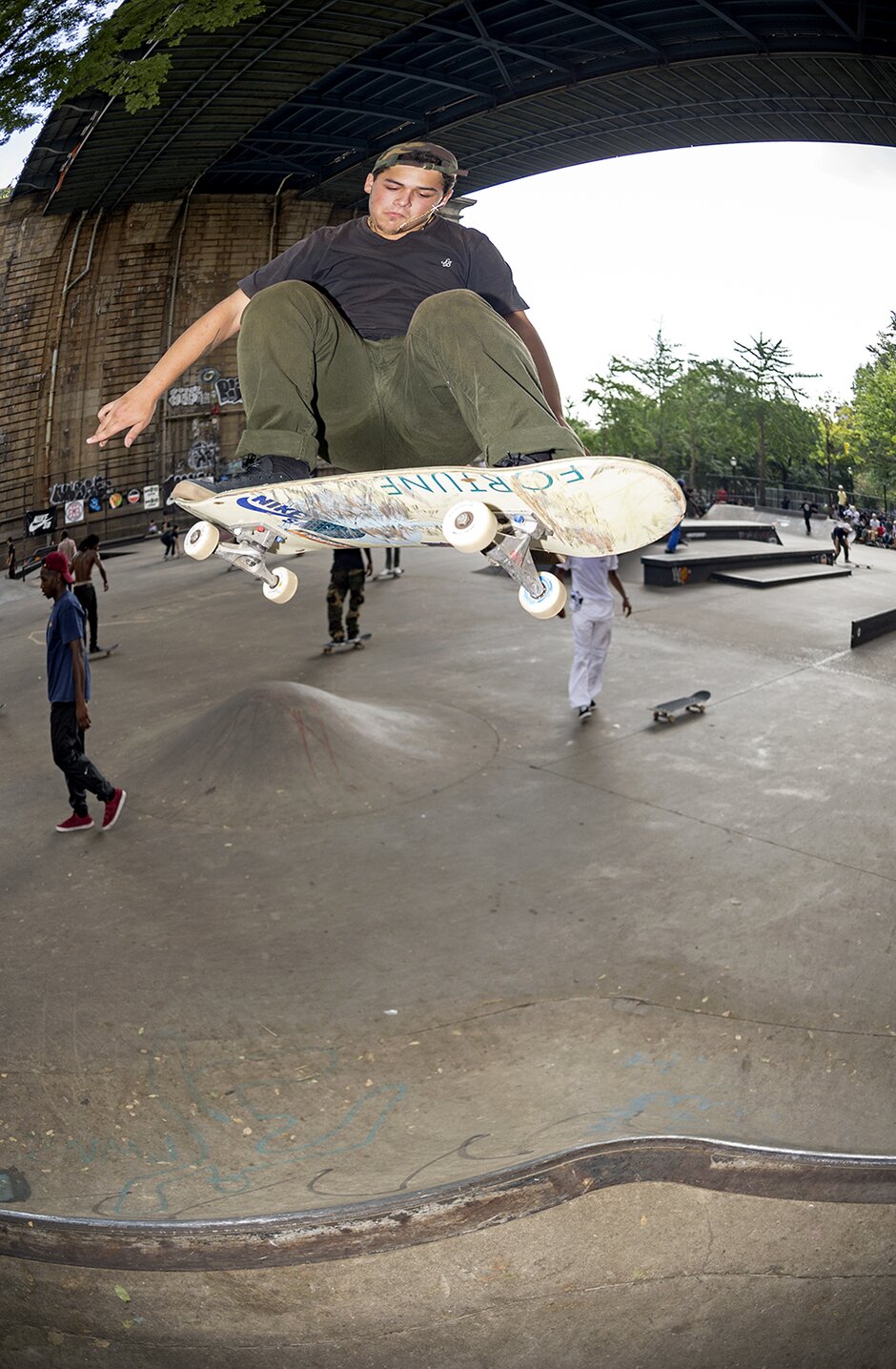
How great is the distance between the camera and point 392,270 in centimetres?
341

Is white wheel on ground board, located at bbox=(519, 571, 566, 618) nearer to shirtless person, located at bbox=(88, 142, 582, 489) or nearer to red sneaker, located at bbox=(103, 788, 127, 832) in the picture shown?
shirtless person, located at bbox=(88, 142, 582, 489)

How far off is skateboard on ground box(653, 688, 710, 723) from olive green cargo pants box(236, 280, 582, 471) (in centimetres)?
798

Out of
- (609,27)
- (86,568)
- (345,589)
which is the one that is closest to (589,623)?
(345,589)

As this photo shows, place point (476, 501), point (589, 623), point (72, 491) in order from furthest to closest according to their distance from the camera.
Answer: point (72, 491), point (589, 623), point (476, 501)

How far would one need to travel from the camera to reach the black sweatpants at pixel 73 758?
827cm

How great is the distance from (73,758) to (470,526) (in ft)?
21.4

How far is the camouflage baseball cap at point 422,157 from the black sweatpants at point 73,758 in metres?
5.99

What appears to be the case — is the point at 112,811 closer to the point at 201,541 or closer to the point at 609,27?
the point at 201,541

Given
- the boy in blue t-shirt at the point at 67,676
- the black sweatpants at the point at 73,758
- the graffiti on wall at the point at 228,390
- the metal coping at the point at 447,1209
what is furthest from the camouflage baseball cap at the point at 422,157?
the graffiti on wall at the point at 228,390

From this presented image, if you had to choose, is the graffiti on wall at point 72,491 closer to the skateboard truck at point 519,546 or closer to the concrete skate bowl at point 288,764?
the concrete skate bowl at point 288,764

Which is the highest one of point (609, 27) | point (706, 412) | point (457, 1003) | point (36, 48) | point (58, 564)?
point (706, 412)

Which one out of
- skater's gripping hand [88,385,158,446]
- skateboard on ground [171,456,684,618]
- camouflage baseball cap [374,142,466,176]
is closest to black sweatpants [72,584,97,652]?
skater's gripping hand [88,385,158,446]

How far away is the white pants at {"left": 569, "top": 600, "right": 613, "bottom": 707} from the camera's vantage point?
35.3ft

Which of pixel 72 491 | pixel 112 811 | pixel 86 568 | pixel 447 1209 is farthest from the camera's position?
pixel 72 491
